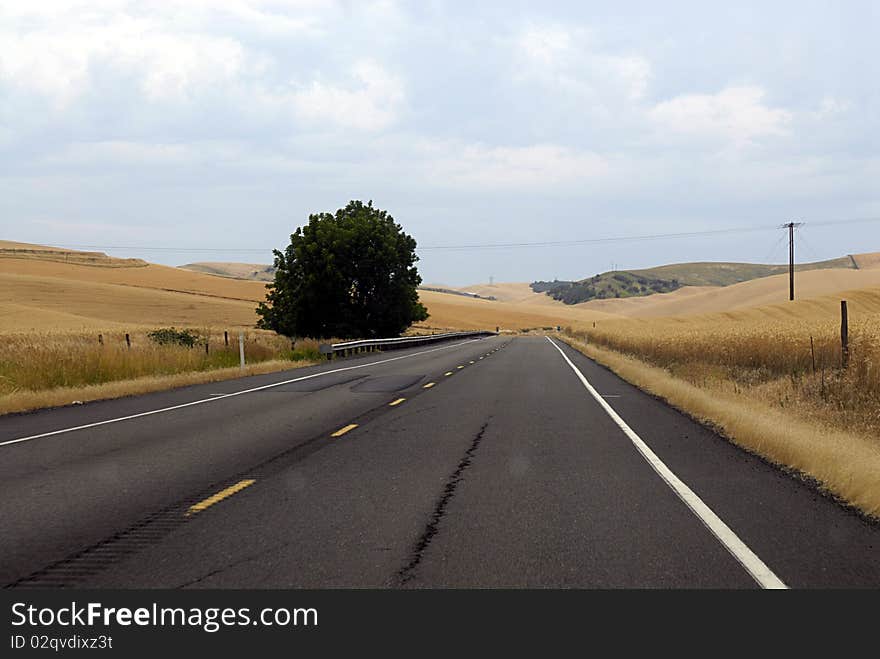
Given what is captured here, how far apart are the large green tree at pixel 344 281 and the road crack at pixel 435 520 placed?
5512 centimetres

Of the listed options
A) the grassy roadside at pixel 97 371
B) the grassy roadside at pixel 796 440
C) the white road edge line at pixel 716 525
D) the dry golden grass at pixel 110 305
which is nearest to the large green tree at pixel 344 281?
the dry golden grass at pixel 110 305

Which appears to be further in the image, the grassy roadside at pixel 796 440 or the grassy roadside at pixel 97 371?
the grassy roadside at pixel 97 371

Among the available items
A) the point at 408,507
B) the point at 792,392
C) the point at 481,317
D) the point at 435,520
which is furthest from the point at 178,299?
the point at 435,520

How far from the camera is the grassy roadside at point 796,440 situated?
8.57m

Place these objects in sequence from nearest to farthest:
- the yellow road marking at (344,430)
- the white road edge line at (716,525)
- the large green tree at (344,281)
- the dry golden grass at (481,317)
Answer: the white road edge line at (716,525)
the yellow road marking at (344,430)
the large green tree at (344,281)
the dry golden grass at (481,317)

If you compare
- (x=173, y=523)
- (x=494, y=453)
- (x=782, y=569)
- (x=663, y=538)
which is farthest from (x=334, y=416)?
(x=782, y=569)

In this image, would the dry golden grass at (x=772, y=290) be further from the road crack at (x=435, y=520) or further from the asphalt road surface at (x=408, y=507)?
the road crack at (x=435, y=520)

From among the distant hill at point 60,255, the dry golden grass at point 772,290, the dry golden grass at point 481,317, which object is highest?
the distant hill at point 60,255

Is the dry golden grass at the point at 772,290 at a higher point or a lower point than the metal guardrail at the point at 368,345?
higher

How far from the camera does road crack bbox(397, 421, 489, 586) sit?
586 centimetres

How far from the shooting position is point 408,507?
802 centimetres

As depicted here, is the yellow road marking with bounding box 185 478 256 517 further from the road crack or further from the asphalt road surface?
the road crack

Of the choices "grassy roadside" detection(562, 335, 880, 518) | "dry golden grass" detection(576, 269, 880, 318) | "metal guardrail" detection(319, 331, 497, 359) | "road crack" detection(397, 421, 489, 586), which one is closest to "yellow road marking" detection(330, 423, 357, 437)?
"road crack" detection(397, 421, 489, 586)

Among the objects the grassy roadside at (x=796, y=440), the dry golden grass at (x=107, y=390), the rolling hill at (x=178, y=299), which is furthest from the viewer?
the rolling hill at (x=178, y=299)
